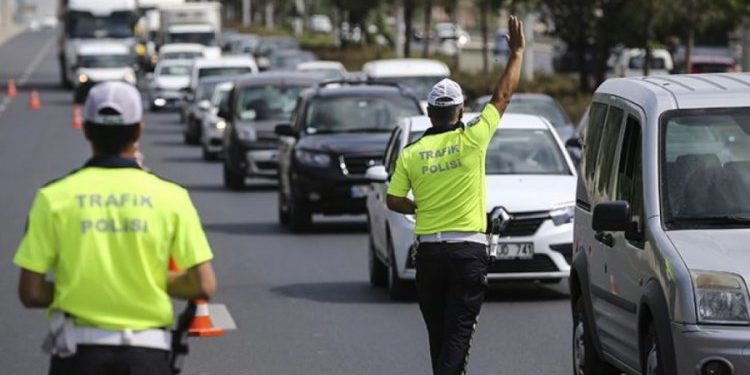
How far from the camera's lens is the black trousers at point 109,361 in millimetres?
6105

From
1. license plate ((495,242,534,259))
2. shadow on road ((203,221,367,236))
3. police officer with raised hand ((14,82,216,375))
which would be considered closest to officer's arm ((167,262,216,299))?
police officer with raised hand ((14,82,216,375))

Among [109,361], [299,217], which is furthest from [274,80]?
[109,361]

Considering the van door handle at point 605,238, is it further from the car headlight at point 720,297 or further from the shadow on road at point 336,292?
the shadow on road at point 336,292

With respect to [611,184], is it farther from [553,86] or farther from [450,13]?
[450,13]

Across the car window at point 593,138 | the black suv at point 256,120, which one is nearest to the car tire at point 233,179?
the black suv at point 256,120

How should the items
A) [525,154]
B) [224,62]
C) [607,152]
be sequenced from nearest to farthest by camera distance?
[607,152] → [525,154] → [224,62]

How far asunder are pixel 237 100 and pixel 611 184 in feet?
64.6

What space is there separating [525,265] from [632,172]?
5.51 meters

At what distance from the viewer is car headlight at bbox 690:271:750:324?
328 inches

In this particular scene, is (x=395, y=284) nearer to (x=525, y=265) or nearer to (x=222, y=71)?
(x=525, y=265)

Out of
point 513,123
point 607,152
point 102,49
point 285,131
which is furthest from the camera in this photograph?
point 102,49

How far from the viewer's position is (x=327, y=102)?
23.4 metres

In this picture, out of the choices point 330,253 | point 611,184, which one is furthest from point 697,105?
point 330,253

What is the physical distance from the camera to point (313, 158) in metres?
22.6
